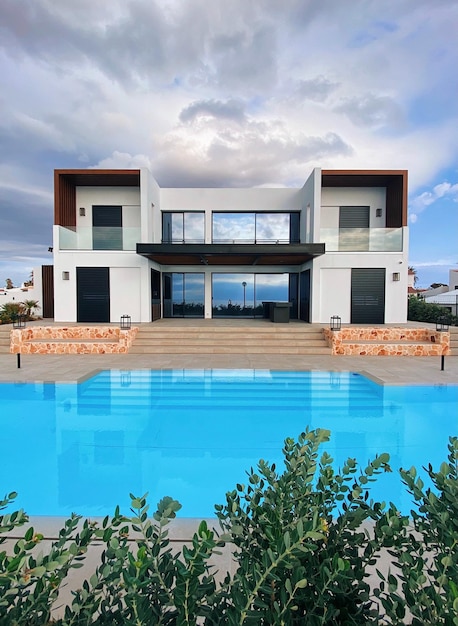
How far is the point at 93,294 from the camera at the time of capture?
16344mm

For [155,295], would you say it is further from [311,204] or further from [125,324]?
[311,204]

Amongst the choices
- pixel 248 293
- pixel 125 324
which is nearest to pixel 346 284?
pixel 248 293

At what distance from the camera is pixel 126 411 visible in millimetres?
7309

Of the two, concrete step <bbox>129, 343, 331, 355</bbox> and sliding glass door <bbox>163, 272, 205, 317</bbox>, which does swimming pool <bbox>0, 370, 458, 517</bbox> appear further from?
sliding glass door <bbox>163, 272, 205, 317</bbox>

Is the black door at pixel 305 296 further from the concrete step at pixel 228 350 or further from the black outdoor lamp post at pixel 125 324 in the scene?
the black outdoor lamp post at pixel 125 324

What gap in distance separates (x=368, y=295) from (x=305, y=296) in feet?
10.0

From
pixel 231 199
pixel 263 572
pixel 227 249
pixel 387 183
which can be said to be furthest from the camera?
pixel 231 199

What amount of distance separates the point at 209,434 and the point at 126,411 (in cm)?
218

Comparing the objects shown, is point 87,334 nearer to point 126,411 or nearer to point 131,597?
point 126,411

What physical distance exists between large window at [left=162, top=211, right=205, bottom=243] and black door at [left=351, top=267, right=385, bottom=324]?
8.63 meters

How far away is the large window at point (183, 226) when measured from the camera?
1894 centimetres

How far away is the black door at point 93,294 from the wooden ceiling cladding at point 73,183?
2882mm

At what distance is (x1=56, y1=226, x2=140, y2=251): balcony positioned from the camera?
52.5 ft

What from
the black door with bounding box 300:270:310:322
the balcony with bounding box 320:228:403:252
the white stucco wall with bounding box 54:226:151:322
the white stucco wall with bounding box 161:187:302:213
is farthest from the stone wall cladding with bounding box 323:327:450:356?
the white stucco wall with bounding box 54:226:151:322
